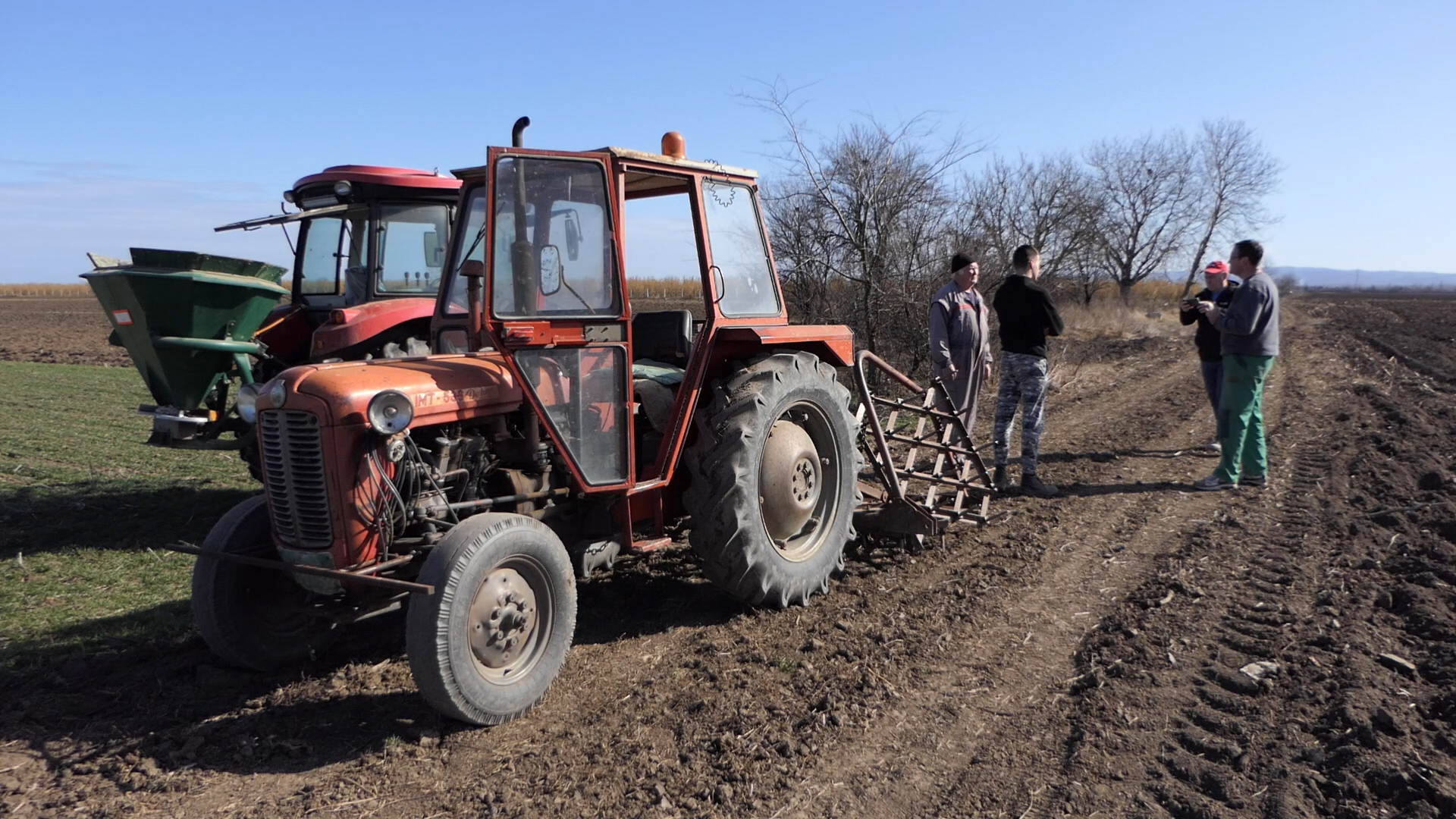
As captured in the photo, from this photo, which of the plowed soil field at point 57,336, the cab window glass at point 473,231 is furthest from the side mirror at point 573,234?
the plowed soil field at point 57,336

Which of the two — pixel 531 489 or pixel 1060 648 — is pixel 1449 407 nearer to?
pixel 1060 648

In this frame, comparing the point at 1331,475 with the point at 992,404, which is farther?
the point at 992,404

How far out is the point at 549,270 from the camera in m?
3.99

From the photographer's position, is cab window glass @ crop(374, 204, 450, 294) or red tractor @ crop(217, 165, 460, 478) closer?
red tractor @ crop(217, 165, 460, 478)

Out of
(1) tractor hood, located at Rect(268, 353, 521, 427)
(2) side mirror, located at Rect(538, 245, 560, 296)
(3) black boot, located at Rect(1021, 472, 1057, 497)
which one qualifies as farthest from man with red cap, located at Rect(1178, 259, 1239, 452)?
(1) tractor hood, located at Rect(268, 353, 521, 427)

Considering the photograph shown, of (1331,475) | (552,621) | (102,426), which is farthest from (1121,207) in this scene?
(552,621)

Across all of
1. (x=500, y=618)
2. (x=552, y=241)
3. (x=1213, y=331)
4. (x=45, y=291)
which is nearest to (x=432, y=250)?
(x=552, y=241)

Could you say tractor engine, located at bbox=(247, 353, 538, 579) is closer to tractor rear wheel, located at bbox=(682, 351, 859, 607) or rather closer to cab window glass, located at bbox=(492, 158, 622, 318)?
cab window glass, located at bbox=(492, 158, 622, 318)

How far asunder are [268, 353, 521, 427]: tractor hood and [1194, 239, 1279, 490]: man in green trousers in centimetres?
543

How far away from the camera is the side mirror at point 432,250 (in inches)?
290

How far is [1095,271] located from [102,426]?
2349cm

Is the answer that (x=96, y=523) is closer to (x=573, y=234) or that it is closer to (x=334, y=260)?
(x=334, y=260)

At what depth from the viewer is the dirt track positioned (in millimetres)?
3027

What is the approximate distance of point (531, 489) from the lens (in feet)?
13.6
